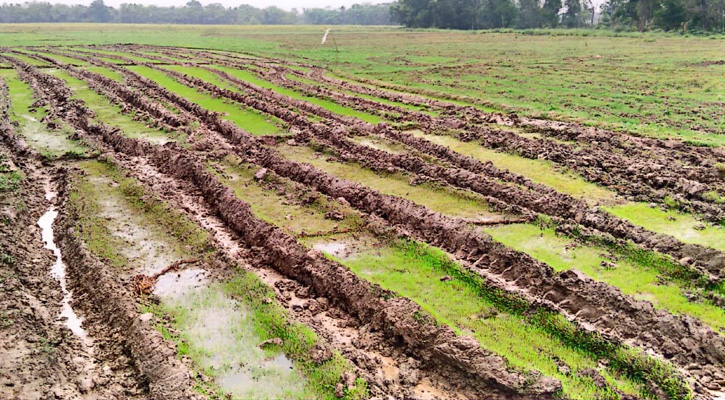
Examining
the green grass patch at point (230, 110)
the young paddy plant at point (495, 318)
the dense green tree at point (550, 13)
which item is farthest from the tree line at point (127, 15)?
the young paddy plant at point (495, 318)

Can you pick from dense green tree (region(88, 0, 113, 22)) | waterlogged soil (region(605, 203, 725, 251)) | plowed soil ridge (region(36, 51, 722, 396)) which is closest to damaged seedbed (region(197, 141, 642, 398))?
plowed soil ridge (region(36, 51, 722, 396))

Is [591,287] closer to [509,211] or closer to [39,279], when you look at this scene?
[509,211]

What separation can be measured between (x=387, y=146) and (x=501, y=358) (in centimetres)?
1396

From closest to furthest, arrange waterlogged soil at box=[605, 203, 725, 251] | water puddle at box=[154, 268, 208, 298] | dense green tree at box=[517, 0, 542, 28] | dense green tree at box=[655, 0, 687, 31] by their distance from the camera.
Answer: water puddle at box=[154, 268, 208, 298] → waterlogged soil at box=[605, 203, 725, 251] → dense green tree at box=[655, 0, 687, 31] → dense green tree at box=[517, 0, 542, 28]

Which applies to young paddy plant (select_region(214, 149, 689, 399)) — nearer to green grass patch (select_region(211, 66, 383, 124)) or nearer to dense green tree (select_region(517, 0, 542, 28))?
green grass patch (select_region(211, 66, 383, 124))

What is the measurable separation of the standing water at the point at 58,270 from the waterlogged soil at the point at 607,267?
986 cm

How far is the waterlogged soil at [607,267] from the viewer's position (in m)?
11.1

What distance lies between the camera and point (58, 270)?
1359 centimetres

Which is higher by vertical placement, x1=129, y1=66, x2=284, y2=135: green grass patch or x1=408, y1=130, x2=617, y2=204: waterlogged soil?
x1=129, y1=66, x2=284, y2=135: green grass patch

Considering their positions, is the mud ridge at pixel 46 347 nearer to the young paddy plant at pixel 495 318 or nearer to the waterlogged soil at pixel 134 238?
the waterlogged soil at pixel 134 238

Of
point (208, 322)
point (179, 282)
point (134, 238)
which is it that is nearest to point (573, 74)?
point (134, 238)

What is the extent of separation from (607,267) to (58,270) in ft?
43.1

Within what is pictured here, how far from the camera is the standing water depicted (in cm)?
1133

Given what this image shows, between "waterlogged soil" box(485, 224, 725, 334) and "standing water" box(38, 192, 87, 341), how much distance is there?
9857 mm
